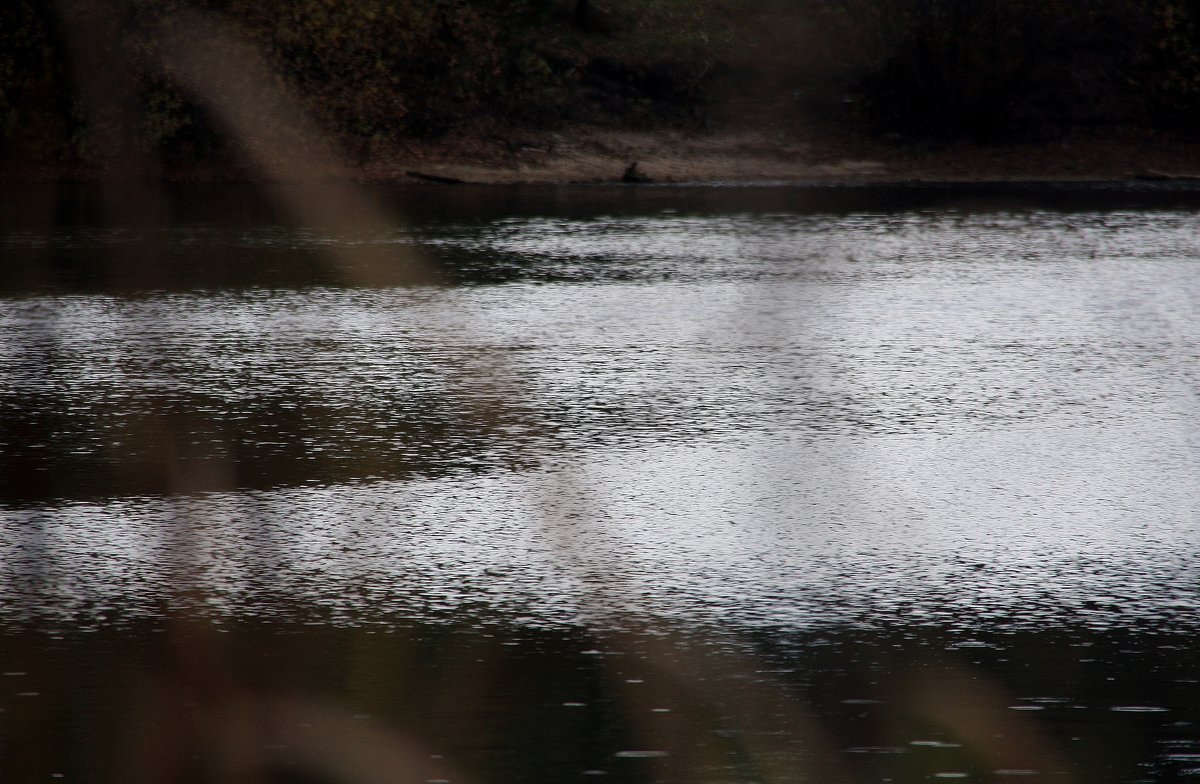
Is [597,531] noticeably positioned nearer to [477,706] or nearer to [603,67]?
[477,706]

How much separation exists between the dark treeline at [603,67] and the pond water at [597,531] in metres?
14.9

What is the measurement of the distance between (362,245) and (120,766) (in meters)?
13.1

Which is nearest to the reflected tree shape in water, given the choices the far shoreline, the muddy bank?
the far shoreline

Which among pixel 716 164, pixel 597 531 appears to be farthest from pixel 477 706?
pixel 716 164

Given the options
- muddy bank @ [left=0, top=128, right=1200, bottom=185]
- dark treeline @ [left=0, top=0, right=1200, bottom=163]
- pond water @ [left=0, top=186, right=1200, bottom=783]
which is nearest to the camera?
pond water @ [left=0, top=186, right=1200, bottom=783]

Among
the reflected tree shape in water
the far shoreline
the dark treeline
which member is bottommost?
the reflected tree shape in water

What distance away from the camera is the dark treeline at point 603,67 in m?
27.3

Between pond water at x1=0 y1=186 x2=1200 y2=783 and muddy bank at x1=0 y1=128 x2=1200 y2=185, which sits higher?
muddy bank at x1=0 y1=128 x2=1200 y2=185

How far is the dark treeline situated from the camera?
2733 centimetres

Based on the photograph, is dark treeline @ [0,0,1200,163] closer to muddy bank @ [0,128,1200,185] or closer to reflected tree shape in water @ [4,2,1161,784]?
muddy bank @ [0,128,1200,185]

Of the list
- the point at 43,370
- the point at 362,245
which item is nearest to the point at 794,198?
the point at 362,245

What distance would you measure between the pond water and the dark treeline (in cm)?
1494

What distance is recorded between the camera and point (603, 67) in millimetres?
32156

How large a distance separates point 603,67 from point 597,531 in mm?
26817
